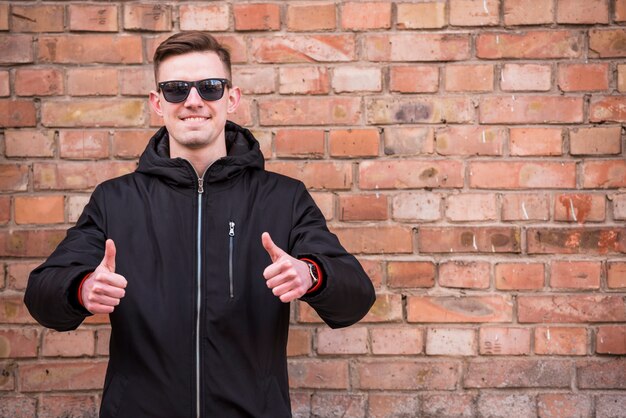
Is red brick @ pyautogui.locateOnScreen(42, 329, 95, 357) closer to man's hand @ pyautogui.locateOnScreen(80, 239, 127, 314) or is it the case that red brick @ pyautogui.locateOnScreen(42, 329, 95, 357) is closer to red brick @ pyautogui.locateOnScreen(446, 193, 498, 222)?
man's hand @ pyautogui.locateOnScreen(80, 239, 127, 314)

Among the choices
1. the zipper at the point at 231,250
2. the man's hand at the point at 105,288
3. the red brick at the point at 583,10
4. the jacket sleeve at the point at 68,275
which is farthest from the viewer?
the red brick at the point at 583,10

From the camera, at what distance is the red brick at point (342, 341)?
275 centimetres

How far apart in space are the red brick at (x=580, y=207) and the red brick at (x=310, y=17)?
3.47ft

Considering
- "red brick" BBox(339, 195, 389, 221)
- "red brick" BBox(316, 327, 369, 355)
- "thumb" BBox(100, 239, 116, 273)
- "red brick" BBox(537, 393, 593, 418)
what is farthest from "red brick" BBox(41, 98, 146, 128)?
"red brick" BBox(537, 393, 593, 418)

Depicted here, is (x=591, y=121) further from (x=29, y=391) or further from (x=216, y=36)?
(x=29, y=391)

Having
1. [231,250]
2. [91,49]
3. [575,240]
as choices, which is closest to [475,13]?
[575,240]

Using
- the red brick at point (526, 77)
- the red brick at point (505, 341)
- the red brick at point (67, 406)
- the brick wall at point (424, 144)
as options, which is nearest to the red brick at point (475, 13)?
the brick wall at point (424, 144)

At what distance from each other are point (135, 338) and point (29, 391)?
3.05ft

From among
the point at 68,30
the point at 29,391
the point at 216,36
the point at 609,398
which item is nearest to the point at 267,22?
the point at 216,36

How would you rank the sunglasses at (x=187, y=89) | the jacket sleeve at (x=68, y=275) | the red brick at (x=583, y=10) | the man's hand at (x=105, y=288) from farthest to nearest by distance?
the red brick at (x=583, y=10)
the sunglasses at (x=187, y=89)
the jacket sleeve at (x=68, y=275)
the man's hand at (x=105, y=288)

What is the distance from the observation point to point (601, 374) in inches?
108

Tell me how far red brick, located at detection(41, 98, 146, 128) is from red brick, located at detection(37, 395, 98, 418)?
39.8 inches

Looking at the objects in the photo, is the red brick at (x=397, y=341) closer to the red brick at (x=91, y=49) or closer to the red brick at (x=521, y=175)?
the red brick at (x=521, y=175)

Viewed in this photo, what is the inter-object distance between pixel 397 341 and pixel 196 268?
0.97m
